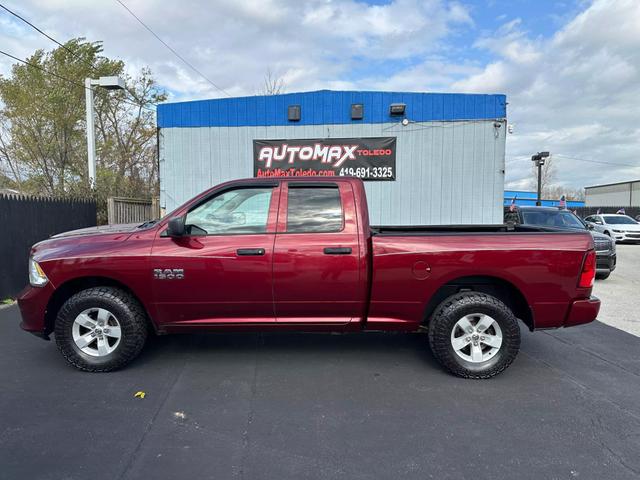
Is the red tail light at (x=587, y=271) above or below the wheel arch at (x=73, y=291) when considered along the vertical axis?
above

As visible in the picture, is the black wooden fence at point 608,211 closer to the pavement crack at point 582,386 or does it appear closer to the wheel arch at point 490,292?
the pavement crack at point 582,386

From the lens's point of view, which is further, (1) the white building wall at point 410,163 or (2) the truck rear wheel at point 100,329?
(1) the white building wall at point 410,163

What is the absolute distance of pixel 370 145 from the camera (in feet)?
34.7

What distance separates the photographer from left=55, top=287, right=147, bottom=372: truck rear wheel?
3.84 m

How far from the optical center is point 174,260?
380 cm

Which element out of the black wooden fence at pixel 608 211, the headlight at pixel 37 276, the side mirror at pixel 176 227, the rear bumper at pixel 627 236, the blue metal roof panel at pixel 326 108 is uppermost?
the blue metal roof panel at pixel 326 108

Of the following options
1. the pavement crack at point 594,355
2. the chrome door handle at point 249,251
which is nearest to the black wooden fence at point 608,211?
the pavement crack at point 594,355

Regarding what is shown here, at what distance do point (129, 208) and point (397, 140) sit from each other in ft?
23.8

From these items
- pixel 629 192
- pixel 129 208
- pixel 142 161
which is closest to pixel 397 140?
pixel 129 208

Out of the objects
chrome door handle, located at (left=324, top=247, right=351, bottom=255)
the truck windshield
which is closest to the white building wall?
the truck windshield

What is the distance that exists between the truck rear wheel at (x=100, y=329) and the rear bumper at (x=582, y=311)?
404cm

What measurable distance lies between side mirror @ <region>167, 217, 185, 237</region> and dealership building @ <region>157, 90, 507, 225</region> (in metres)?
7.20

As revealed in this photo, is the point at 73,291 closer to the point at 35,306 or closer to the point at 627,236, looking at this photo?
the point at 35,306

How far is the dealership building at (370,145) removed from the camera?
Answer: 1042 cm
